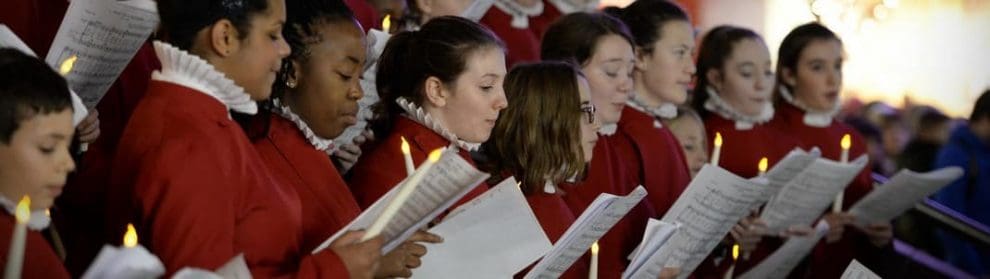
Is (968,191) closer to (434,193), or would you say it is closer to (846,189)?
(846,189)

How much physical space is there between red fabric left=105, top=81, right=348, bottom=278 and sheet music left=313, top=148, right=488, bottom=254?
85 millimetres

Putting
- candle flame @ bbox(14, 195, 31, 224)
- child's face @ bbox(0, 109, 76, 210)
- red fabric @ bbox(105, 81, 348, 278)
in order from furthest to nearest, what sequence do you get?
1. red fabric @ bbox(105, 81, 348, 278)
2. child's face @ bbox(0, 109, 76, 210)
3. candle flame @ bbox(14, 195, 31, 224)

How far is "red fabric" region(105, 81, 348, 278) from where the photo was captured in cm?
234

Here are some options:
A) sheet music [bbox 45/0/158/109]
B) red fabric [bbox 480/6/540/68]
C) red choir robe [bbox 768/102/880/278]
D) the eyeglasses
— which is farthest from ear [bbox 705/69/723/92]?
sheet music [bbox 45/0/158/109]

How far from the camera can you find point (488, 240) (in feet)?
9.15

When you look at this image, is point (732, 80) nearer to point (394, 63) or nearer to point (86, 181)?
point (394, 63)

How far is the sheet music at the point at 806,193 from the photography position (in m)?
4.37

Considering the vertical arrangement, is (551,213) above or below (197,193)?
below

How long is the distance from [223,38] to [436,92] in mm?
838

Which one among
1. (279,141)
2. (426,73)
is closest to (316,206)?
(279,141)

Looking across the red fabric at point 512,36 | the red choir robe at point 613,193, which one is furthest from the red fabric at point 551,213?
the red fabric at point 512,36

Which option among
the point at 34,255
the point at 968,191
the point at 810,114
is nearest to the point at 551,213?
the point at 34,255

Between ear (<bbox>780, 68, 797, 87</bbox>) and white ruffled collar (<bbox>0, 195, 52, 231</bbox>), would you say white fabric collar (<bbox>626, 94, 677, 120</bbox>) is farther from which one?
white ruffled collar (<bbox>0, 195, 52, 231</bbox>)

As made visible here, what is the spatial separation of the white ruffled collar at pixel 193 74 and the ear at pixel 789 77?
309cm
